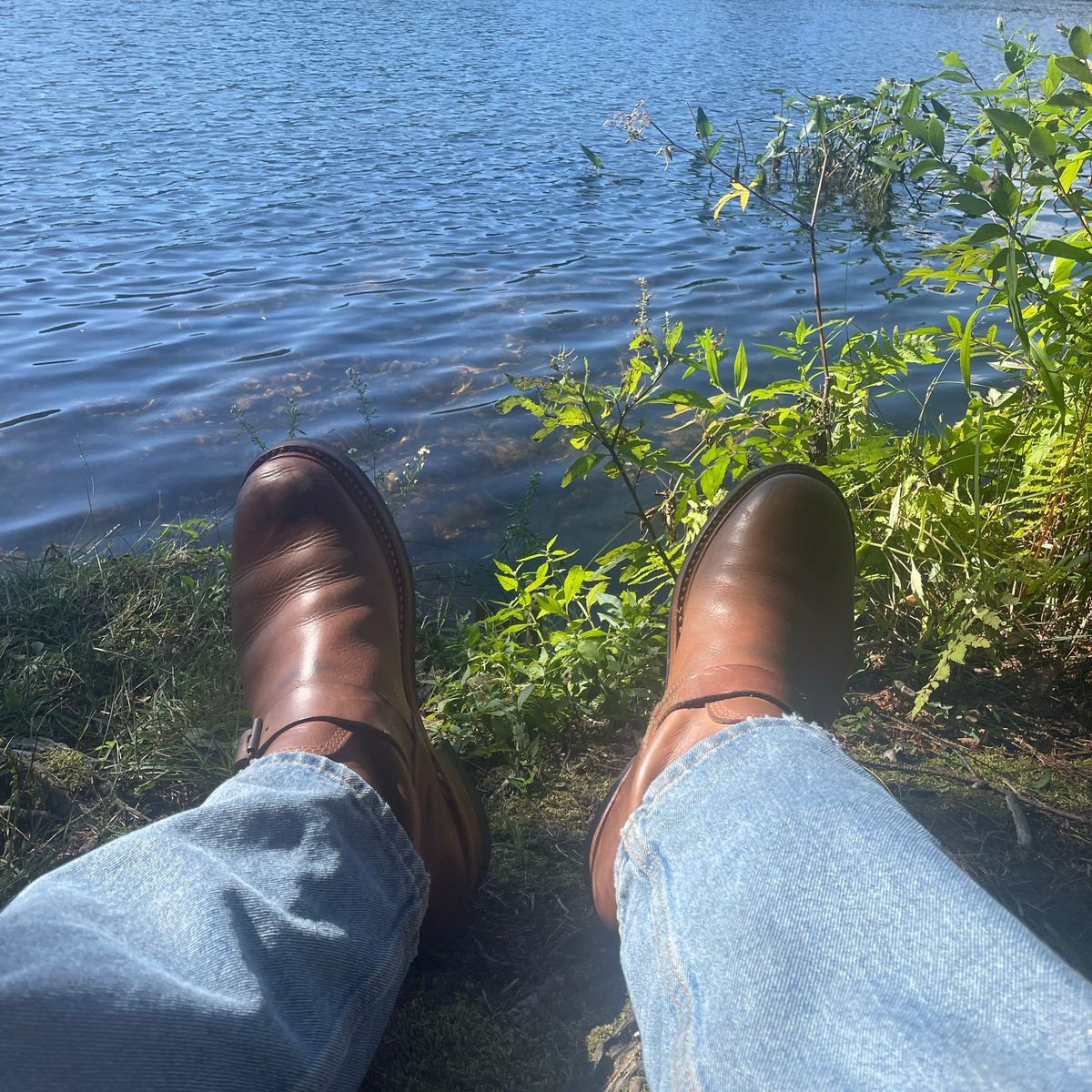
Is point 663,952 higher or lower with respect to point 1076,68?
lower

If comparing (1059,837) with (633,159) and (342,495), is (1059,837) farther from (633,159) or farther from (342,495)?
(633,159)

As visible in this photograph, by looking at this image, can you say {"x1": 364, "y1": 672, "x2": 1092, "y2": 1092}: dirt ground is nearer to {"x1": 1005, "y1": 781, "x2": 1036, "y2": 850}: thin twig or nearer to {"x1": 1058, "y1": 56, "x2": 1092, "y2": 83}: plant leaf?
{"x1": 1005, "y1": 781, "x2": 1036, "y2": 850}: thin twig

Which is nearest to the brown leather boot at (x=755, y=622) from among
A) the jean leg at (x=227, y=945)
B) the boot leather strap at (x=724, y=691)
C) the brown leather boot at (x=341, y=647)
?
the boot leather strap at (x=724, y=691)

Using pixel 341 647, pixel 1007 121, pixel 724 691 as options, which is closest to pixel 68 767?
pixel 341 647

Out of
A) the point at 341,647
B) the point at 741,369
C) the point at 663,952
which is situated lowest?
the point at 341,647

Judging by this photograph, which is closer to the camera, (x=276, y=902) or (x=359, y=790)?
(x=276, y=902)

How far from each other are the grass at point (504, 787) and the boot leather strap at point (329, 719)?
26 centimetres

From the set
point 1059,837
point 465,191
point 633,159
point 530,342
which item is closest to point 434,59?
point 633,159

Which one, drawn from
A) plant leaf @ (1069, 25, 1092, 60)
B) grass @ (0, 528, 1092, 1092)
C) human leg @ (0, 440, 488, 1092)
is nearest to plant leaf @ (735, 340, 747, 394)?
grass @ (0, 528, 1092, 1092)

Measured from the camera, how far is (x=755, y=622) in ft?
5.73

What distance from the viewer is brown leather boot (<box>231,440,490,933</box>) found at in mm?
1410

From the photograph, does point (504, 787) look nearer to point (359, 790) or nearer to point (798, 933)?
point (359, 790)

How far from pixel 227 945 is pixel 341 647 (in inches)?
31.1

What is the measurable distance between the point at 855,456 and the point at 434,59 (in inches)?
408
